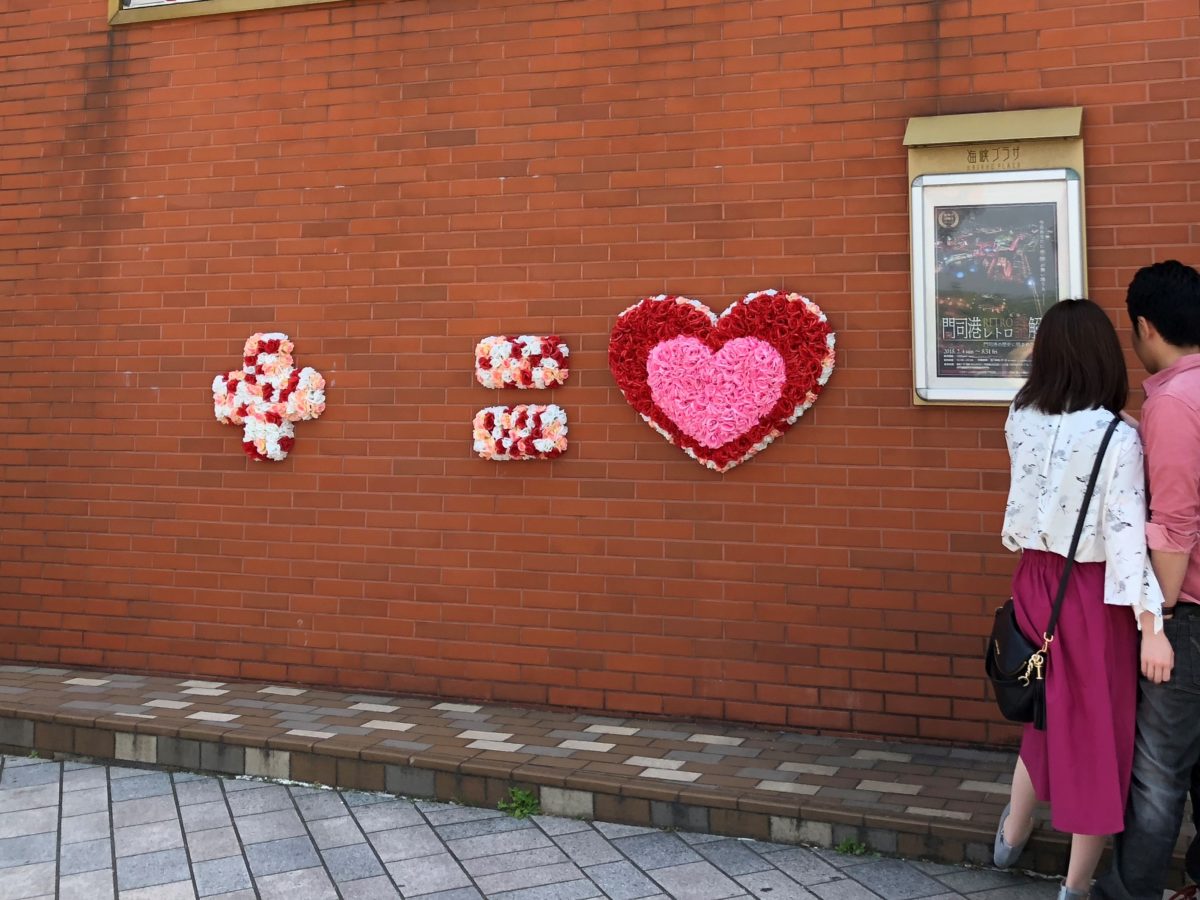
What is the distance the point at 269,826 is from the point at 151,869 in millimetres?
484

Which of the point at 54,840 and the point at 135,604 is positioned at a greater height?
the point at 135,604

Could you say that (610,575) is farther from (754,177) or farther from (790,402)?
(754,177)

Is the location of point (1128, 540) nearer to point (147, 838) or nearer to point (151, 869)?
point (151, 869)

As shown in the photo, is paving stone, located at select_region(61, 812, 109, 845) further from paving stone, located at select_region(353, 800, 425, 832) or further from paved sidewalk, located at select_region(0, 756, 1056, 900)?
paving stone, located at select_region(353, 800, 425, 832)

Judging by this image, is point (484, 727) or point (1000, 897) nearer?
point (1000, 897)

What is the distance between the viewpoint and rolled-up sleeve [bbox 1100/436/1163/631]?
310cm

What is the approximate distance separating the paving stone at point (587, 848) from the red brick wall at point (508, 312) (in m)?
1.17

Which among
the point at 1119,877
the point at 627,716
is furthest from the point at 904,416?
the point at 1119,877

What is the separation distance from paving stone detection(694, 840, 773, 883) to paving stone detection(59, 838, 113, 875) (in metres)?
2.12

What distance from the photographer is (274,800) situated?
4.66 metres

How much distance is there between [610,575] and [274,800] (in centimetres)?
179

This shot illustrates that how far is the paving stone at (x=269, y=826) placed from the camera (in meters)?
4.27

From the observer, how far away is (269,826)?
14.4 feet

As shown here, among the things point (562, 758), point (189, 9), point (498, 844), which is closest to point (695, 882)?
point (498, 844)
